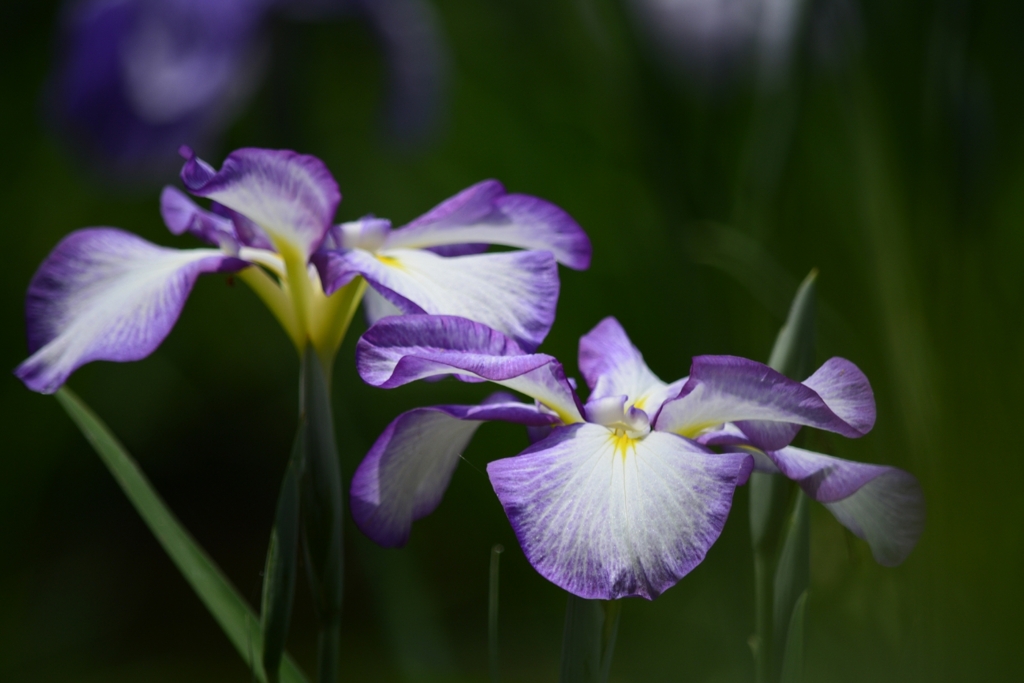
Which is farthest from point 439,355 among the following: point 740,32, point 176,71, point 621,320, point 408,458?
point 176,71

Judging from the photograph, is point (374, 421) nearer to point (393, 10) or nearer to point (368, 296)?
point (393, 10)

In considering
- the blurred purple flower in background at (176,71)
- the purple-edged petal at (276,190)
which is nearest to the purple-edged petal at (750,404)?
the purple-edged petal at (276,190)

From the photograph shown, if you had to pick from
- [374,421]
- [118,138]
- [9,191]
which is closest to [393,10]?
[118,138]

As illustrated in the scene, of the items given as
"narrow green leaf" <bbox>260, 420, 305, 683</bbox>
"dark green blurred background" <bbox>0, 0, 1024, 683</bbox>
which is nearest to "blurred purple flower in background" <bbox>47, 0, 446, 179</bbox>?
"dark green blurred background" <bbox>0, 0, 1024, 683</bbox>

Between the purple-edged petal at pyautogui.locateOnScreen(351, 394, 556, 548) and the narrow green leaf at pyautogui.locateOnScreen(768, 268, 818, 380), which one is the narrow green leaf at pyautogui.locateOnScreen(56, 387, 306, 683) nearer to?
the purple-edged petal at pyautogui.locateOnScreen(351, 394, 556, 548)

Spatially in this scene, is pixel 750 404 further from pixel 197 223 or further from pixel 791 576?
pixel 197 223
